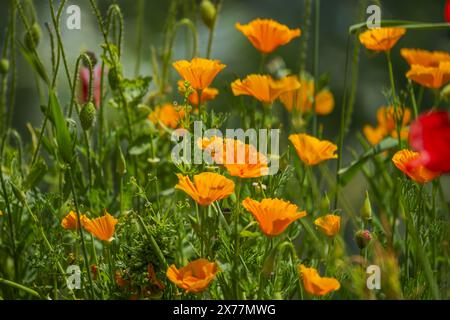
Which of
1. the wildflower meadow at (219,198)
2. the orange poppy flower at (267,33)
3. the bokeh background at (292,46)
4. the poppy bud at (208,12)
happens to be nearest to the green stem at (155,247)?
the wildflower meadow at (219,198)

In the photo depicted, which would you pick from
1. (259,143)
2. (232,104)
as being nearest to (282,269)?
(259,143)

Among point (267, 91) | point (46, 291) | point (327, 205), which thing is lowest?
point (46, 291)

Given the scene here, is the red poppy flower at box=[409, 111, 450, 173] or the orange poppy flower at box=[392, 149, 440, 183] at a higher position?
the red poppy flower at box=[409, 111, 450, 173]

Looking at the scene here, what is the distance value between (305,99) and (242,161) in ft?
1.66

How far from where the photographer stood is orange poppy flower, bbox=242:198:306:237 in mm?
755

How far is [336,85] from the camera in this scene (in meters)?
2.41

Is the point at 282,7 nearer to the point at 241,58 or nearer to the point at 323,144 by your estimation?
the point at 241,58

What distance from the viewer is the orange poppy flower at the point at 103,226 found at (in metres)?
0.82

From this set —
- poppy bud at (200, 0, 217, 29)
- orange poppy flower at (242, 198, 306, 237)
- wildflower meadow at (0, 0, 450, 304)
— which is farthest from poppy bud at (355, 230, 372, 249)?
poppy bud at (200, 0, 217, 29)

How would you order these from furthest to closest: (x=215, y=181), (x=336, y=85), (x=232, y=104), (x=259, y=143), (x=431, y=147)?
1. (x=336, y=85)
2. (x=232, y=104)
3. (x=259, y=143)
4. (x=215, y=181)
5. (x=431, y=147)

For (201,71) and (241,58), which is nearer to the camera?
Answer: (201,71)

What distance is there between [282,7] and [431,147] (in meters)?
1.90

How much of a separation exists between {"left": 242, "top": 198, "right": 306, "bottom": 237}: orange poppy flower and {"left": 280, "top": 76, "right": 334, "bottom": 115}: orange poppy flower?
366 millimetres

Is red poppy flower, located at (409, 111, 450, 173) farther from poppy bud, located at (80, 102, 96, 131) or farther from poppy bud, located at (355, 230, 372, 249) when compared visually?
poppy bud, located at (80, 102, 96, 131)
